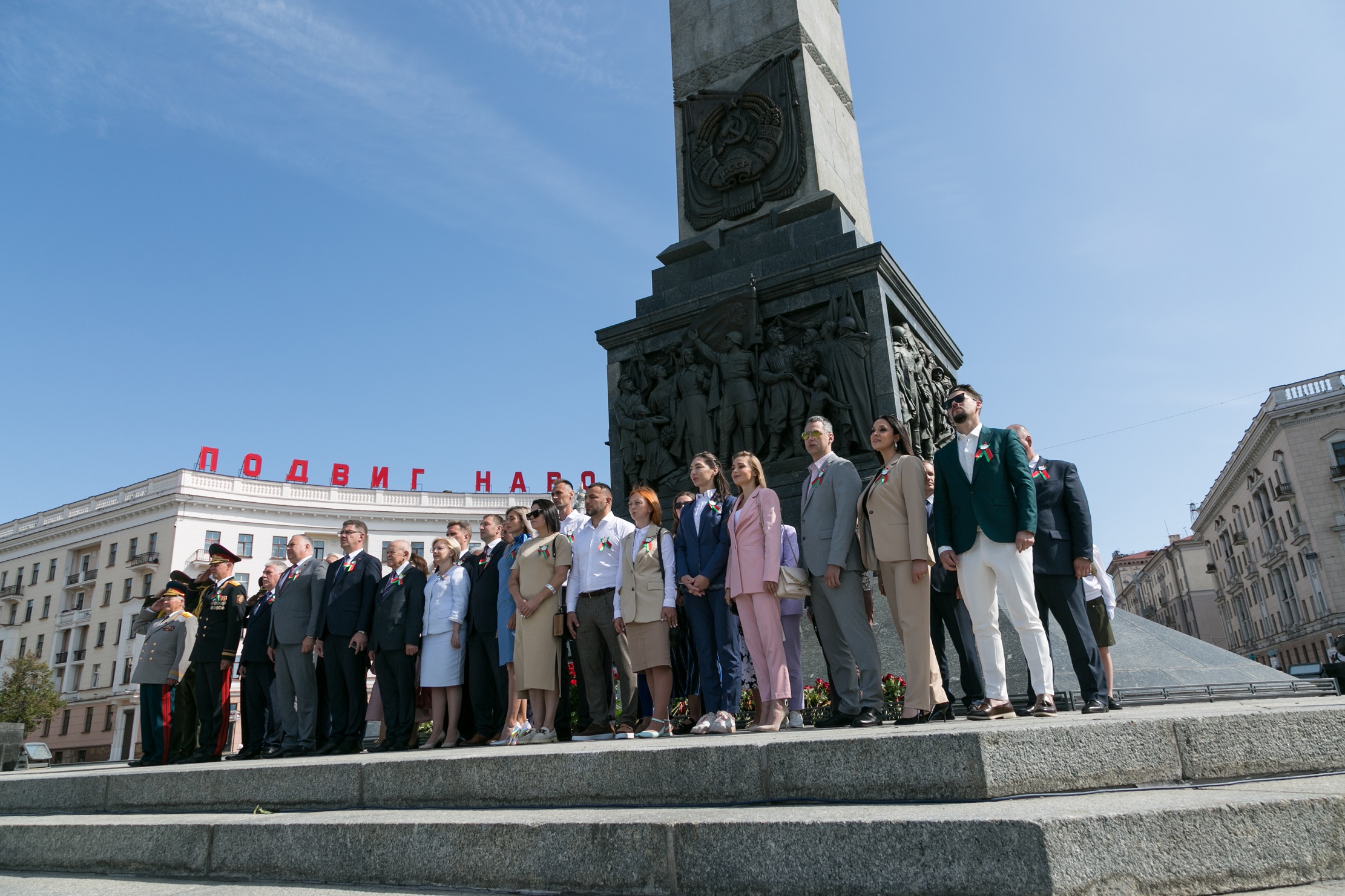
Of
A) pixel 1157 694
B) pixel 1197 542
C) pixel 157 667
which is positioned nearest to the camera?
pixel 1157 694

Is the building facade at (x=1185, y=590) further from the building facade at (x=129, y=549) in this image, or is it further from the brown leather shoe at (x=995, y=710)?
the brown leather shoe at (x=995, y=710)

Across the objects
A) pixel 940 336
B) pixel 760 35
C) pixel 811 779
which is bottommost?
pixel 811 779

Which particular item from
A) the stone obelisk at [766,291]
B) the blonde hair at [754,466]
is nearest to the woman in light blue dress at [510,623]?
the blonde hair at [754,466]

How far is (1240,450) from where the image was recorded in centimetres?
5316

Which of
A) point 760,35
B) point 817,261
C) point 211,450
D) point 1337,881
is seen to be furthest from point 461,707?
point 211,450

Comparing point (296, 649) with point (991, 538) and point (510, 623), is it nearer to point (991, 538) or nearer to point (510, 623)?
point (510, 623)

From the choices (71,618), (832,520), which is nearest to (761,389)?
(832,520)

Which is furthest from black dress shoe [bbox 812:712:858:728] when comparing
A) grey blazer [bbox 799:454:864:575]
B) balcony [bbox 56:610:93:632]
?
balcony [bbox 56:610:93:632]

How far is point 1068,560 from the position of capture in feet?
18.1

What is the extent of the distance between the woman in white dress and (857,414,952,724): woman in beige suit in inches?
143

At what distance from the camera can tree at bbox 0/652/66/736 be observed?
4172 cm

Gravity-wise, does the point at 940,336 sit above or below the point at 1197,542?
below

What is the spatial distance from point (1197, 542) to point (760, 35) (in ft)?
261

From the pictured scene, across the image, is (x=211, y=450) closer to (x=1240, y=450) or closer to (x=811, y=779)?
(x=811, y=779)
